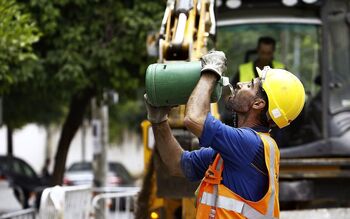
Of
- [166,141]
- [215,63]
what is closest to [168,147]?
[166,141]

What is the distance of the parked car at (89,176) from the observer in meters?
27.7

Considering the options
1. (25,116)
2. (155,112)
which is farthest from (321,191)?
(25,116)

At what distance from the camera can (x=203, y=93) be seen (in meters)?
4.73

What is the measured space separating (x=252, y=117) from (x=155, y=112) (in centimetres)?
62

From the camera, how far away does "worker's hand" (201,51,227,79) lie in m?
4.81

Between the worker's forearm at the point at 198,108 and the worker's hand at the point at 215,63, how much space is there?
0.27ft

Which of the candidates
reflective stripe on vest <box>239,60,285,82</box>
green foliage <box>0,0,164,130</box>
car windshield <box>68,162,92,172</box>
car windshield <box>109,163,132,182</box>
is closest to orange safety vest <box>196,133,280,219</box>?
reflective stripe on vest <box>239,60,285,82</box>

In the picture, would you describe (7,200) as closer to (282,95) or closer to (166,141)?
(166,141)

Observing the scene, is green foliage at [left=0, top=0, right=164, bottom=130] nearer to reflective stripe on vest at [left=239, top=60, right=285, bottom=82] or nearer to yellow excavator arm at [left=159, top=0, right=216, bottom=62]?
reflective stripe on vest at [left=239, top=60, right=285, bottom=82]

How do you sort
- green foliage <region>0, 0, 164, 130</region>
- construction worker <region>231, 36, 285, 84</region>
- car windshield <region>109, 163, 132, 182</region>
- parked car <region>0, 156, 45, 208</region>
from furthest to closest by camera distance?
1. car windshield <region>109, 163, 132, 182</region>
2. parked car <region>0, 156, 45, 208</region>
3. green foliage <region>0, 0, 164, 130</region>
4. construction worker <region>231, 36, 285, 84</region>

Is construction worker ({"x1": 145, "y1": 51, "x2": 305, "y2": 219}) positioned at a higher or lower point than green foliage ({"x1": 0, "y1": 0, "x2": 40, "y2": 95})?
lower

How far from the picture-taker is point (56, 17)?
13.2 m

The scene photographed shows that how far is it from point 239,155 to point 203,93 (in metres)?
0.34

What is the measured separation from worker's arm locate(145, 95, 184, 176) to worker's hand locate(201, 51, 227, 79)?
575 mm
